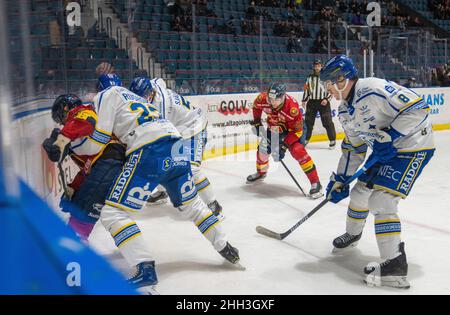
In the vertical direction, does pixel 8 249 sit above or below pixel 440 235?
above

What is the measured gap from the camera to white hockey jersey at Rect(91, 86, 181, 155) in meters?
2.35

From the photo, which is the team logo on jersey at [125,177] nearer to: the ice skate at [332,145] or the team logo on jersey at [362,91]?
the team logo on jersey at [362,91]

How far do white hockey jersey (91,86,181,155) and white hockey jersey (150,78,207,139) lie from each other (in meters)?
1.18

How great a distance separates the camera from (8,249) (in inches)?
25.1

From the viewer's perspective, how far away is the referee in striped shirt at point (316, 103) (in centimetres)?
751

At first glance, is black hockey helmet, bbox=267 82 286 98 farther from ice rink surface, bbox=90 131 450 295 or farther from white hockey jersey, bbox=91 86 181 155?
white hockey jersey, bbox=91 86 181 155

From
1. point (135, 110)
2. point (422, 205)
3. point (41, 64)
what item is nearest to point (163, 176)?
point (135, 110)

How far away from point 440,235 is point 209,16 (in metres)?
7.11

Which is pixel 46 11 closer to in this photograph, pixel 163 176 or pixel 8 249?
pixel 163 176

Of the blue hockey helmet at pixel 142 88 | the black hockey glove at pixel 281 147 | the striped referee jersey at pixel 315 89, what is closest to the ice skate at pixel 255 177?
the black hockey glove at pixel 281 147

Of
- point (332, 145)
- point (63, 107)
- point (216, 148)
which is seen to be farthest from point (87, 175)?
point (332, 145)

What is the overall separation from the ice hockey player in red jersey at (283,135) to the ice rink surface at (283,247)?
0.24 m

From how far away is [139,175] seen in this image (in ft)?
7.54

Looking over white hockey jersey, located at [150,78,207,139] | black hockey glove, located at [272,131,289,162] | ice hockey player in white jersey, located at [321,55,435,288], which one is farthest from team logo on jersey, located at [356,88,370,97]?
black hockey glove, located at [272,131,289,162]
